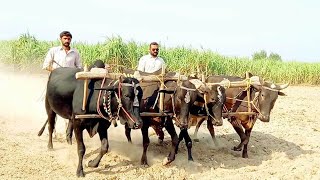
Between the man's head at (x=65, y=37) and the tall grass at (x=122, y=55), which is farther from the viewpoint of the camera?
the tall grass at (x=122, y=55)

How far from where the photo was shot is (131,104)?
6184 millimetres

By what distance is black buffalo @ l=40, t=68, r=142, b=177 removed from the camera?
620 cm

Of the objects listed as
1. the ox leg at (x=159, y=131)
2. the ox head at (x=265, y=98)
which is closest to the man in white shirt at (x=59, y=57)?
the ox leg at (x=159, y=131)

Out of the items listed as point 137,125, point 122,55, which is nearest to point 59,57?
point 137,125

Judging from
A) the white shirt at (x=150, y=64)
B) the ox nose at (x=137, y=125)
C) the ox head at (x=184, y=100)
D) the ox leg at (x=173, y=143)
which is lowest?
the ox leg at (x=173, y=143)

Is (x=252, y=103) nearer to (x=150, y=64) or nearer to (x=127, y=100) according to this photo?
(x=150, y=64)

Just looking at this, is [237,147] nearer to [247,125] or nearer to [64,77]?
[247,125]

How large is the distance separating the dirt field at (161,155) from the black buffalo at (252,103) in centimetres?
51

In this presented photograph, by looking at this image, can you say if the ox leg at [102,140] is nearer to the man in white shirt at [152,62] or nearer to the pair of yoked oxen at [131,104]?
the pair of yoked oxen at [131,104]

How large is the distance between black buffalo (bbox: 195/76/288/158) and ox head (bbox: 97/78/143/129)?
8.35 feet

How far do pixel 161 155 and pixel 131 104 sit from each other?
1974 mm

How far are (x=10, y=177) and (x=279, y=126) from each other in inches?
286

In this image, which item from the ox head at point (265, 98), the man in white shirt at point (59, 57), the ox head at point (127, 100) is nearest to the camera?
the ox head at point (127, 100)

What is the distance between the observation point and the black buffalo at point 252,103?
824cm
